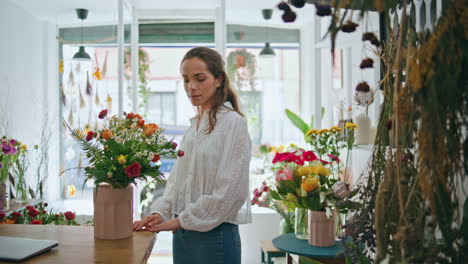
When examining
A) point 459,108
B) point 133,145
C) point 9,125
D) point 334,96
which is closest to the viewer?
point 459,108

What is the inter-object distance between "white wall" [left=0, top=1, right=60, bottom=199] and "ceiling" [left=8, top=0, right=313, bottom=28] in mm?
113

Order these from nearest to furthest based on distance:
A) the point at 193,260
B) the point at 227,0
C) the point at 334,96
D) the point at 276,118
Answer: the point at 193,260 < the point at 334,96 < the point at 227,0 < the point at 276,118

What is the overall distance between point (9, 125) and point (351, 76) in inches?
102

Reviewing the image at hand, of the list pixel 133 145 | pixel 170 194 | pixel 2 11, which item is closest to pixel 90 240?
pixel 133 145

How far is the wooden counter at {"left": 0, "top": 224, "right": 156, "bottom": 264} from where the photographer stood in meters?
1.19

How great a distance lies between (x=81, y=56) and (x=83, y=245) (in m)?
2.86

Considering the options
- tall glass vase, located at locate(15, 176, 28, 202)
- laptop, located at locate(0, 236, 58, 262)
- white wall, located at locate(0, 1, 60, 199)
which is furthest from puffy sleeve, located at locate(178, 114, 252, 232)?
white wall, located at locate(0, 1, 60, 199)

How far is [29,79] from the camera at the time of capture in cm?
363

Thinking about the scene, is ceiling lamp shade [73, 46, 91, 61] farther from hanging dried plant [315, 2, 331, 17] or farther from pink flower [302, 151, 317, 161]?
hanging dried plant [315, 2, 331, 17]

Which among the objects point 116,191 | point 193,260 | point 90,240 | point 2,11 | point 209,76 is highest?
point 2,11

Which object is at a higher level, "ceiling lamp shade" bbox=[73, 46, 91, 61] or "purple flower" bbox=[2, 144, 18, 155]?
"ceiling lamp shade" bbox=[73, 46, 91, 61]

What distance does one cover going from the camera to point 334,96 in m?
3.66

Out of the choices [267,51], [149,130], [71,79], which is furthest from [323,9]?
[267,51]

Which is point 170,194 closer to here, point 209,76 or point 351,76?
point 209,76
